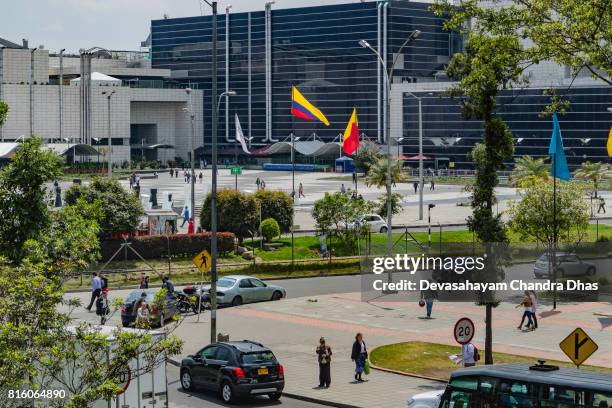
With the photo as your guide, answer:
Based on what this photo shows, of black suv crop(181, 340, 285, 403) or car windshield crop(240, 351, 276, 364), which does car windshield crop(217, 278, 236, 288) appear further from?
car windshield crop(240, 351, 276, 364)

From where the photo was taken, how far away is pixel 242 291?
1630 inches

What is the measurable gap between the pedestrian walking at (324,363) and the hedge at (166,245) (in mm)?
24601

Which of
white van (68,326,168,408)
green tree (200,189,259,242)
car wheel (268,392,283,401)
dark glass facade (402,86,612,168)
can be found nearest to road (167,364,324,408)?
car wheel (268,392,283,401)

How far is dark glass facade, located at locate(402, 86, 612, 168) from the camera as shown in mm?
130625

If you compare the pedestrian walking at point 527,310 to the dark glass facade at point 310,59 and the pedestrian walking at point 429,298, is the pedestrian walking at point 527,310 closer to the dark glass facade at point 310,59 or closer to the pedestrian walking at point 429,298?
the pedestrian walking at point 429,298

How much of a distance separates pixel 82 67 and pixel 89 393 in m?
128

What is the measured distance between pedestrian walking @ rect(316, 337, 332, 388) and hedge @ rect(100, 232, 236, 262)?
24601 millimetres

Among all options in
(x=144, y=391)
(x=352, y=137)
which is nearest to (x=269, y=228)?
(x=352, y=137)

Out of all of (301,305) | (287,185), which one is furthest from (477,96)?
(287,185)

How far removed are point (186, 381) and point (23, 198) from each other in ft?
27.0

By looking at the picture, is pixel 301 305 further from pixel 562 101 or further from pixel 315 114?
pixel 315 114

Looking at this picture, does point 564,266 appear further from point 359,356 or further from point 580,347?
point 580,347

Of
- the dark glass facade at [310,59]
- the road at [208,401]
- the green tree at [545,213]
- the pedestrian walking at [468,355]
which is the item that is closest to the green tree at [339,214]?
the green tree at [545,213]

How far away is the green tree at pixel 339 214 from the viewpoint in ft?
181
